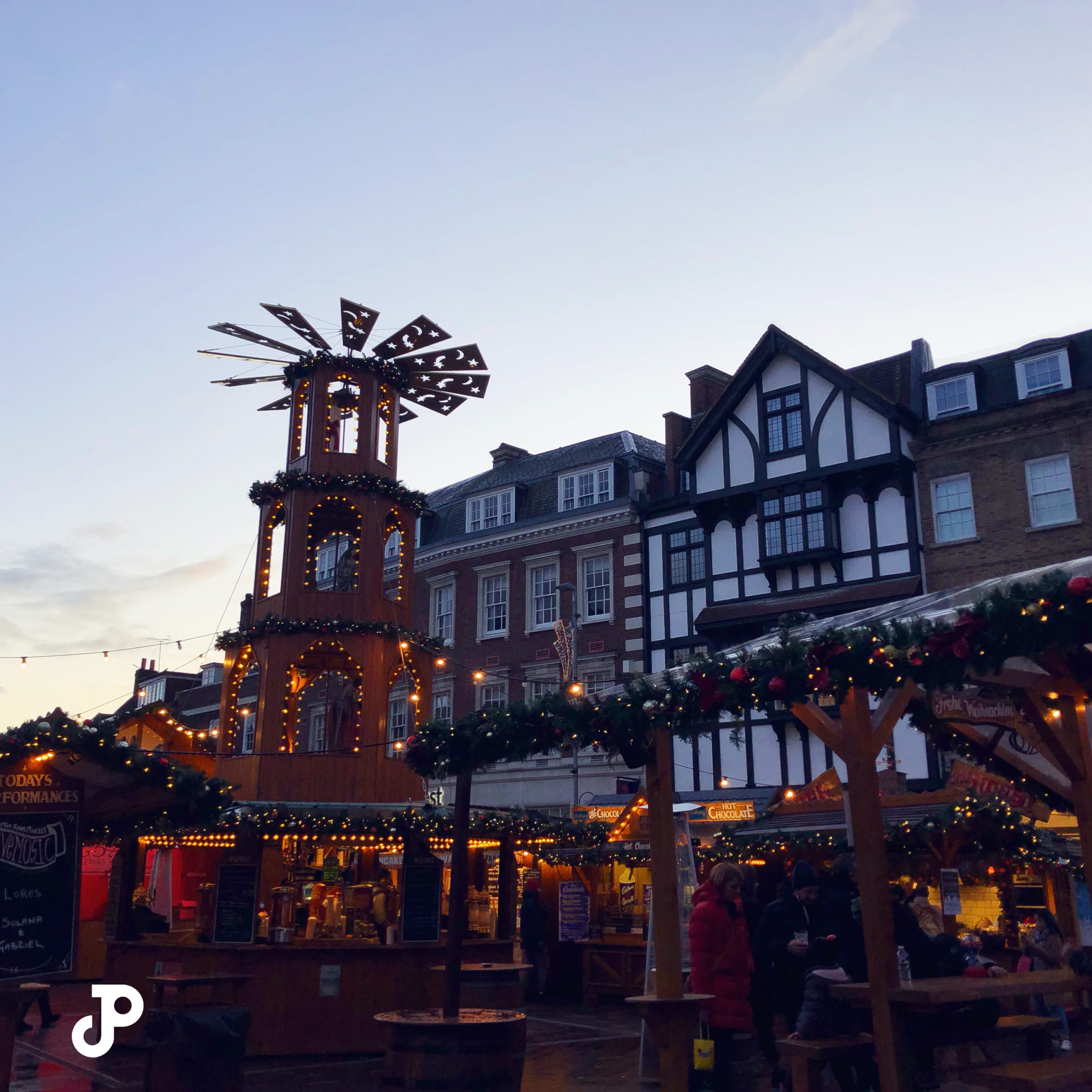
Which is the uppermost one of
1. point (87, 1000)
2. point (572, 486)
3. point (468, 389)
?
point (572, 486)

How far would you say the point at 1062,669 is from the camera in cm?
819

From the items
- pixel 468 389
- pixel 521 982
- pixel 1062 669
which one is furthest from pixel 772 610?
pixel 1062 669

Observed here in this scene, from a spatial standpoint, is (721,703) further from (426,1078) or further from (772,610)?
(772,610)

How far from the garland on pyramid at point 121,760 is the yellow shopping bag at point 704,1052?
4.57 m

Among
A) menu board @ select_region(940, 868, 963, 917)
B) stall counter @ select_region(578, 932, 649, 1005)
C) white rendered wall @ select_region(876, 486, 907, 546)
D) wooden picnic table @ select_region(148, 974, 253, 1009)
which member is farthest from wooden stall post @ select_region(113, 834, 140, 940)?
white rendered wall @ select_region(876, 486, 907, 546)

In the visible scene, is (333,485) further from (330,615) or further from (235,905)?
(235,905)

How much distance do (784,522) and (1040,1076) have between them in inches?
781

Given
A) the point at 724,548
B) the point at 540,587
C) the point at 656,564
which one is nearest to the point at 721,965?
the point at 724,548

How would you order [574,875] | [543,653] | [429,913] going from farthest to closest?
[543,653] → [574,875] → [429,913]

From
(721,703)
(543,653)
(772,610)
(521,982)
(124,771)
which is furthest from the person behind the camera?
(543,653)

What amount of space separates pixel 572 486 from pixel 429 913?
20.4 metres

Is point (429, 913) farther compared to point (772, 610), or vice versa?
point (772, 610)

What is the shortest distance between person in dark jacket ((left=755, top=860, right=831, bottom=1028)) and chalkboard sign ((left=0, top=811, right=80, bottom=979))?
538 centimetres

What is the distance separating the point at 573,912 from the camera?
19.0 meters
